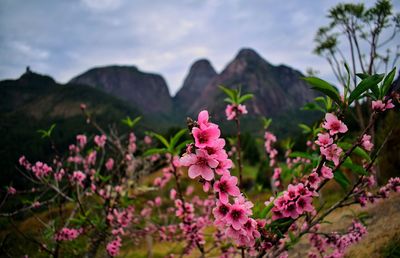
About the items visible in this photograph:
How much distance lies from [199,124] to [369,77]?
103cm

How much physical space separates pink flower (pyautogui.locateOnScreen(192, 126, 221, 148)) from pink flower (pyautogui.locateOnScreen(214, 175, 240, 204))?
22 cm

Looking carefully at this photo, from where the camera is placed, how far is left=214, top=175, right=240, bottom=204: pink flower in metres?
→ 1.39

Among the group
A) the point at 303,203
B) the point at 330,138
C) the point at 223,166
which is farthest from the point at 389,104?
the point at 223,166

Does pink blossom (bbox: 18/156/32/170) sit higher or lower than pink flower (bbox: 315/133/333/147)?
higher

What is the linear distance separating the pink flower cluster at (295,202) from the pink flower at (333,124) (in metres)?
0.40

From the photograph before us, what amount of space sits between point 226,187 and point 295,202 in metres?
0.50

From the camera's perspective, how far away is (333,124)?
5.37 feet

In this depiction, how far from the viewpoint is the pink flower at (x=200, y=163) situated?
1286 mm

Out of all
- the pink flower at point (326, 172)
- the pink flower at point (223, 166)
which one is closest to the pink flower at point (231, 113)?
the pink flower at point (326, 172)

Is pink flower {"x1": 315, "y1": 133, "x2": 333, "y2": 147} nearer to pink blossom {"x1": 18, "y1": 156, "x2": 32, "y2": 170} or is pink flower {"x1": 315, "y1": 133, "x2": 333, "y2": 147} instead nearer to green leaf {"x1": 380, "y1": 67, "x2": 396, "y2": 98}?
green leaf {"x1": 380, "y1": 67, "x2": 396, "y2": 98}

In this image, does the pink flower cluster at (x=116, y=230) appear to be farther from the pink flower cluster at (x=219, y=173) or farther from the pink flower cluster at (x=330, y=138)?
the pink flower cluster at (x=330, y=138)

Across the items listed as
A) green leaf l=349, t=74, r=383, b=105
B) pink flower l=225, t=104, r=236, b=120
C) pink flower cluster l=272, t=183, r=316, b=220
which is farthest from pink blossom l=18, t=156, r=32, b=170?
green leaf l=349, t=74, r=383, b=105

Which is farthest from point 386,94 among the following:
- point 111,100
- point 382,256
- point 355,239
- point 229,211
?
point 111,100

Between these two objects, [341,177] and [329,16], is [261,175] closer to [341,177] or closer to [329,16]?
[329,16]
